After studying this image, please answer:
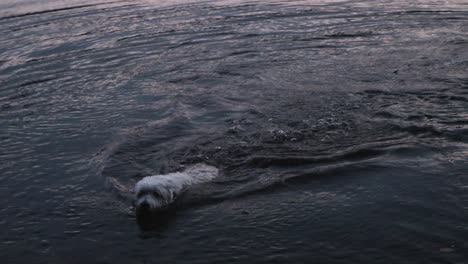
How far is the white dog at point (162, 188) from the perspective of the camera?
5.86 m

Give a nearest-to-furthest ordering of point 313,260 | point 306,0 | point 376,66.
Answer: point 313,260 → point 376,66 → point 306,0

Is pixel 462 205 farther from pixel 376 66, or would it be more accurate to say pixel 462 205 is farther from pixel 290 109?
pixel 376 66

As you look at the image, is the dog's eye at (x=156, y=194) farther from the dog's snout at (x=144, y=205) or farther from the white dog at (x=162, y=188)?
the dog's snout at (x=144, y=205)

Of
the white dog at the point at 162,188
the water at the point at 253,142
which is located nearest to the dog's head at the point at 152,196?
the white dog at the point at 162,188

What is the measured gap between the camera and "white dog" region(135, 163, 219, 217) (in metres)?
5.86

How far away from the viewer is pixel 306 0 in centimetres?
1825

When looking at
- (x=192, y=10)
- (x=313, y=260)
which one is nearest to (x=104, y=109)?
(x=313, y=260)

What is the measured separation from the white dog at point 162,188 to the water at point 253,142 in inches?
7.0

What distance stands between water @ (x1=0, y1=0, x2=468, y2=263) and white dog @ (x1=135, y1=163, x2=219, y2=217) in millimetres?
177

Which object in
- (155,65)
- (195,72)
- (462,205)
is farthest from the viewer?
(155,65)

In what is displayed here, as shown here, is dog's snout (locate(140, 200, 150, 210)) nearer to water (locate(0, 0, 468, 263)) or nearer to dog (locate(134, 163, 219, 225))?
dog (locate(134, 163, 219, 225))

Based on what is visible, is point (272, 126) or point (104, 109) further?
point (104, 109)

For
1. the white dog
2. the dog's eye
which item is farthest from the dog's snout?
the dog's eye

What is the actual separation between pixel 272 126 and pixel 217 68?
3822 mm
